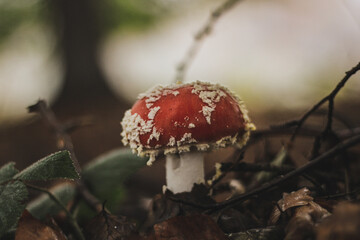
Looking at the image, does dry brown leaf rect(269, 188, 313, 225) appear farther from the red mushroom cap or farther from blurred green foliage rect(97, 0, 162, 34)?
blurred green foliage rect(97, 0, 162, 34)

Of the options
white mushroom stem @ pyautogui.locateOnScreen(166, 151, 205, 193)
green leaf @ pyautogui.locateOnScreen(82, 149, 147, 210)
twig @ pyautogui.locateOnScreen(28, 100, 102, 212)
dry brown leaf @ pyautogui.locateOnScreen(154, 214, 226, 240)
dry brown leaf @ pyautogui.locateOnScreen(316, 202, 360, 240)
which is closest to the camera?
dry brown leaf @ pyautogui.locateOnScreen(316, 202, 360, 240)

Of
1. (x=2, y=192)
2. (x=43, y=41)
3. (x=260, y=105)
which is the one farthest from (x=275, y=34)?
(x=2, y=192)

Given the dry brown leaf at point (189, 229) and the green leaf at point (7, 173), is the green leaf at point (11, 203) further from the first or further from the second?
the dry brown leaf at point (189, 229)

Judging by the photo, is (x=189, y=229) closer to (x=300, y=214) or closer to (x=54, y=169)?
(x=300, y=214)

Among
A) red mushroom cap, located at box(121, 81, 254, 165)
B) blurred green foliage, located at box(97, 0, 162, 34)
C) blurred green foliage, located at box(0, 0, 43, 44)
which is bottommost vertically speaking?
→ red mushroom cap, located at box(121, 81, 254, 165)

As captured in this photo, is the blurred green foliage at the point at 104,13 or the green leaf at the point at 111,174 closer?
the green leaf at the point at 111,174

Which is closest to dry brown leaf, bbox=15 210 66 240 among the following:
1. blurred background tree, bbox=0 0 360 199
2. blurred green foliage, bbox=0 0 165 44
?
blurred background tree, bbox=0 0 360 199

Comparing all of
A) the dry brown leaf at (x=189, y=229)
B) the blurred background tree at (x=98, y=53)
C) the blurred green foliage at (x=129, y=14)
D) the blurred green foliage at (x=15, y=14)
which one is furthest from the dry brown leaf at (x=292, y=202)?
the blurred green foliage at (x=15, y=14)

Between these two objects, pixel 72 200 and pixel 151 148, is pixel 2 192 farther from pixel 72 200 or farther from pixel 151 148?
pixel 72 200
